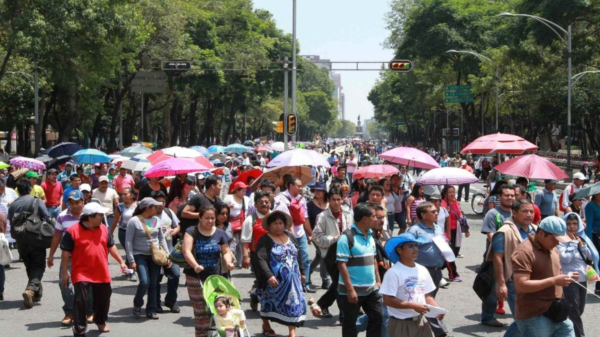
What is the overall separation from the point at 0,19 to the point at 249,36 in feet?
111

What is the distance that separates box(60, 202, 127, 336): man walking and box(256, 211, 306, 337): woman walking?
1638 mm

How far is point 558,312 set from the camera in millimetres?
6070

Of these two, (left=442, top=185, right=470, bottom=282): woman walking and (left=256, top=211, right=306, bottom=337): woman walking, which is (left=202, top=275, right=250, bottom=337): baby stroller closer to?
(left=256, top=211, right=306, bottom=337): woman walking

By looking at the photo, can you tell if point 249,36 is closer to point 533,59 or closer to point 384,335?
point 533,59

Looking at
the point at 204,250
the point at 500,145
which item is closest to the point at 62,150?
the point at 500,145

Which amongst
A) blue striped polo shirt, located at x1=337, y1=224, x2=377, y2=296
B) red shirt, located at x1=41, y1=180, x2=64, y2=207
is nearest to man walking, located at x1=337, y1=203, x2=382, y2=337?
blue striped polo shirt, located at x1=337, y1=224, x2=377, y2=296

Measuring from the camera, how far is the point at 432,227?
8.62m

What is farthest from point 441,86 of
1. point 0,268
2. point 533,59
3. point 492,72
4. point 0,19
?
point 0,268

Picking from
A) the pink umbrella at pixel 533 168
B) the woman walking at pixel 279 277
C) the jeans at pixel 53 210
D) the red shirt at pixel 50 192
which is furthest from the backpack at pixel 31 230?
the pink umbrella at pixel 533 168

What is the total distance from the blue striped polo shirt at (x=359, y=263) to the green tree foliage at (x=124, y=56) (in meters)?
19.2

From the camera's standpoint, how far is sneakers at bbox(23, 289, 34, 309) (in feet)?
33.8

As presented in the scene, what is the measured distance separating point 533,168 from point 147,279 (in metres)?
7.10

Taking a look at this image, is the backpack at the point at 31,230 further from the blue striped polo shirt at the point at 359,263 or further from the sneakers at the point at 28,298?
A: the blue striped polo shirt at the point at 359,263

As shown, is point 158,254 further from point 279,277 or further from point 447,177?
point 447,177
